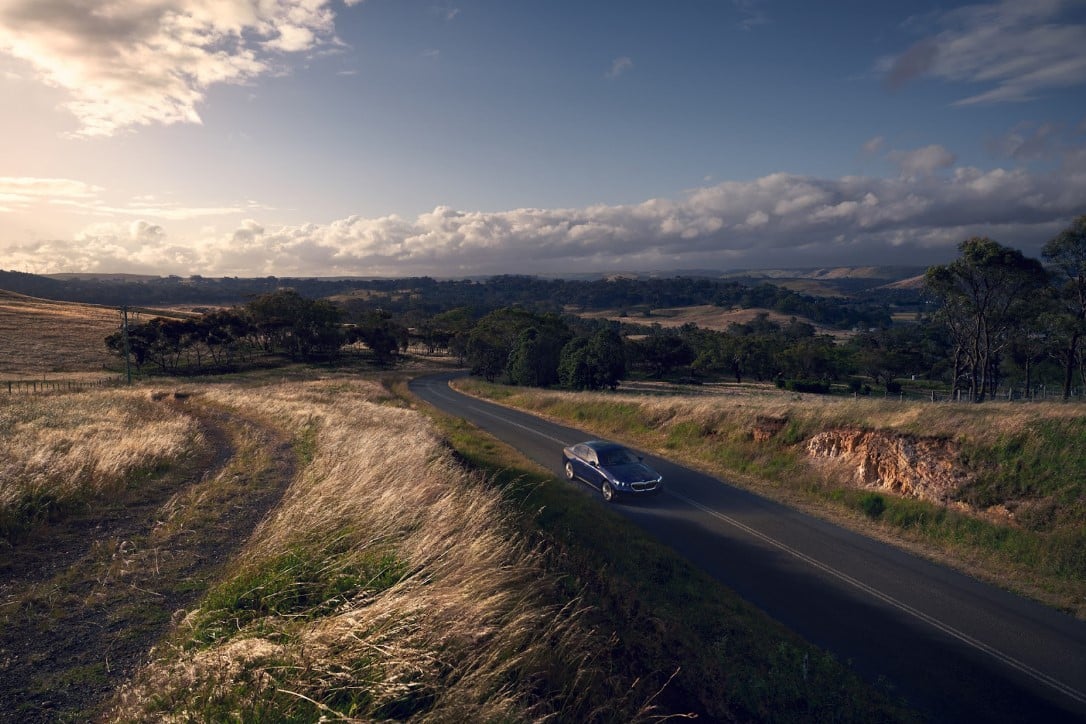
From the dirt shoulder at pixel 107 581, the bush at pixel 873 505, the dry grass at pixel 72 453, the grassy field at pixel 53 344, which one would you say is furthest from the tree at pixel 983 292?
the grassy field at pixel 53 344

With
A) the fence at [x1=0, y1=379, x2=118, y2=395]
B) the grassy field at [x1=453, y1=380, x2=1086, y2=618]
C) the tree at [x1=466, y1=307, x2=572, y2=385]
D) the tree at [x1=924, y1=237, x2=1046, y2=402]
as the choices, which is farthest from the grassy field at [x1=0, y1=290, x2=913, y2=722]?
the tree at [x1=466, y1=307, x2=572, y2=385]

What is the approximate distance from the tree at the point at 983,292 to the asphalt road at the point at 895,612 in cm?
2761

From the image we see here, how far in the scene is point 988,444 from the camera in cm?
1452

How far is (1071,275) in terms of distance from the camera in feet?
107

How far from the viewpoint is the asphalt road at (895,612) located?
7664 mm

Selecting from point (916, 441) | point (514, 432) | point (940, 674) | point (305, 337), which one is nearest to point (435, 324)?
point (305, 337)

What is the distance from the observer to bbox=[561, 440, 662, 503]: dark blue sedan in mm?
15844

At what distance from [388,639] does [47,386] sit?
49747mm

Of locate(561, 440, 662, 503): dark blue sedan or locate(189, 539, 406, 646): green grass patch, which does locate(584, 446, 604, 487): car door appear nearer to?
locate(561, 440, 662, 503): dark blue sedan

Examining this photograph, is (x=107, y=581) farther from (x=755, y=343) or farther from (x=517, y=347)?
(x=755, y=343)

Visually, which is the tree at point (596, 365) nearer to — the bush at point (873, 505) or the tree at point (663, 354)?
the tree at point (663, 354)

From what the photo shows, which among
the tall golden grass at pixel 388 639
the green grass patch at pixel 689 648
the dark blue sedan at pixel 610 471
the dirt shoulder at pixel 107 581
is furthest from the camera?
the dark blue sedan at pixel 610 471

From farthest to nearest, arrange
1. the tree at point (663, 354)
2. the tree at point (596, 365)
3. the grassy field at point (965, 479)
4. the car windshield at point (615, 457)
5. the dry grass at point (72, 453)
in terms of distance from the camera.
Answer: the tree at point (663, 354)
the tree at point (596, 365)
the car windshield at point (615, 457)
the grassy field at point (965, 479)
the dry grass at point (72, 453)

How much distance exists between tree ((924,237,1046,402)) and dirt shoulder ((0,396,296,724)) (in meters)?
39.2
